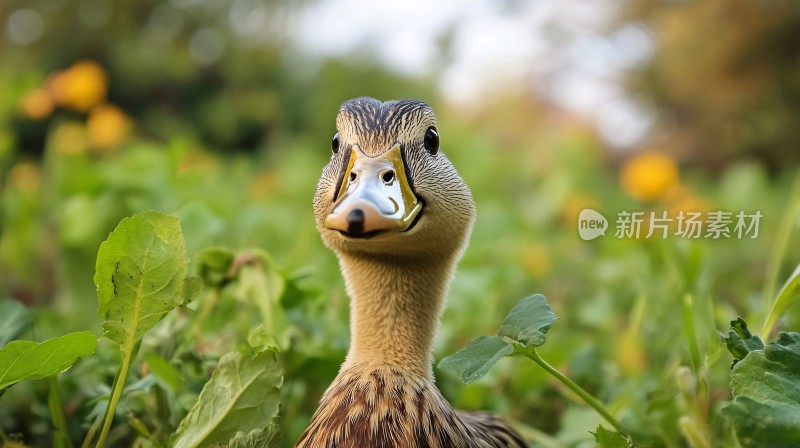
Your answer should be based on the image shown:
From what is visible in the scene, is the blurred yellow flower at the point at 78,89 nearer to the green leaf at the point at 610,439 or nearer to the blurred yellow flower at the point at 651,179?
the blurred yellow flower at the point at 651,179

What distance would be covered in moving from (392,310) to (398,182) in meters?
0.15

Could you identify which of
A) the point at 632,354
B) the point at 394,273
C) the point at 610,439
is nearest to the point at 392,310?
the point at 394,273

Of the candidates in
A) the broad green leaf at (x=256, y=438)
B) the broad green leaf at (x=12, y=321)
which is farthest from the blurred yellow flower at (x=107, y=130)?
the broad green leaf at (x=256, y=438)

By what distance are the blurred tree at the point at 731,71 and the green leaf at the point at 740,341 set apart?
17.4 feet

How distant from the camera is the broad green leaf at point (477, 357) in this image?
64cm

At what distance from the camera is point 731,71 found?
5.62 meters

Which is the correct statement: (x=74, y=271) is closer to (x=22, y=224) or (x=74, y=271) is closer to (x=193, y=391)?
(x=22, y=224)

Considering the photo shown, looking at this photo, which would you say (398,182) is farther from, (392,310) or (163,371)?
(163,371)

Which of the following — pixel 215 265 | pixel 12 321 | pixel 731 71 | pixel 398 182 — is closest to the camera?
pixel 398 182

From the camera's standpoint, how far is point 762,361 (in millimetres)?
644

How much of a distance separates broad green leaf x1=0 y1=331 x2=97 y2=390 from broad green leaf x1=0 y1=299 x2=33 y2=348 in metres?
0.13

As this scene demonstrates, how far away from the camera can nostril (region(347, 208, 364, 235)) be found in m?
0.61

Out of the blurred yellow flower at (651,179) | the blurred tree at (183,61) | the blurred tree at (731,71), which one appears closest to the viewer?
the blurred yellow flower at (651,179)

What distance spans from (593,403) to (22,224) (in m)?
1.50
